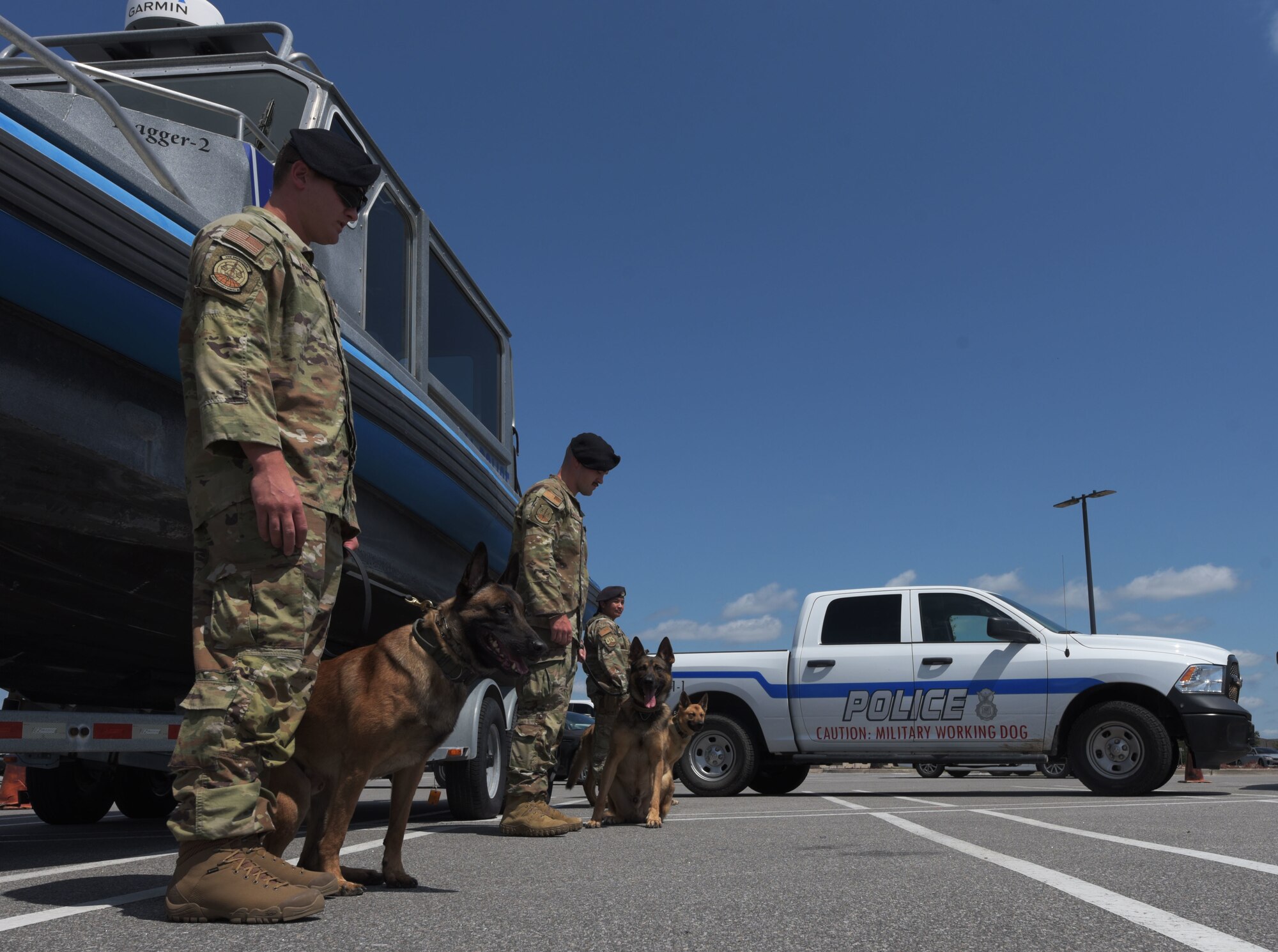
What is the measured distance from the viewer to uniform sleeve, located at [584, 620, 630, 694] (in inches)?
330

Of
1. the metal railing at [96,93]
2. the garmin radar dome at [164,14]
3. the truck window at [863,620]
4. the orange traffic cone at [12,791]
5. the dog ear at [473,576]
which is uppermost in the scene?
the garmin radar dome at [164,14]

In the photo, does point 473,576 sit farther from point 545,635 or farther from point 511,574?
point 545,635

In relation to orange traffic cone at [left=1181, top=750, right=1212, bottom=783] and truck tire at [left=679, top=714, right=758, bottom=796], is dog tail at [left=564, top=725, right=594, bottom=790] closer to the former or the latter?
truck tire at [left=679, top=714, right=758, bottom=796]

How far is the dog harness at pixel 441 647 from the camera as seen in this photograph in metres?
3.87

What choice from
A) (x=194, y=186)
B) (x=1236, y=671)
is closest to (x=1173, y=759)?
(x=1236, y=671)

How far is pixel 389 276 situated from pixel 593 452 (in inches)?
59.6

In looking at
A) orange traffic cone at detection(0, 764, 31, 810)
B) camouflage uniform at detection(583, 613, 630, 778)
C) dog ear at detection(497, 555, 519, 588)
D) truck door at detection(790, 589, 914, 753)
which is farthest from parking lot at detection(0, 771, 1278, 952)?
orange traffic cone at detection(0, 764, 31, 810)

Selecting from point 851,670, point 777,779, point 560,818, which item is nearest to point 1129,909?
point 560,818

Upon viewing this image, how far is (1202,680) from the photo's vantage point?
33.0 ft

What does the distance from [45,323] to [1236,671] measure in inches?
399

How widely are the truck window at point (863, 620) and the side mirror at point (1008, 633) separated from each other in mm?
880

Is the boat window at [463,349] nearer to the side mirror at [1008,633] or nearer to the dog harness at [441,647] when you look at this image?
the dog harness at [441,647]

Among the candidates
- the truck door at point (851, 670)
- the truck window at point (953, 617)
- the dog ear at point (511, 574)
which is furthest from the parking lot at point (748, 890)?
the truck door at point (851, 670)

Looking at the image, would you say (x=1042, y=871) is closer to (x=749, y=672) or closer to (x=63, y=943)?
(x=63, y=943)
